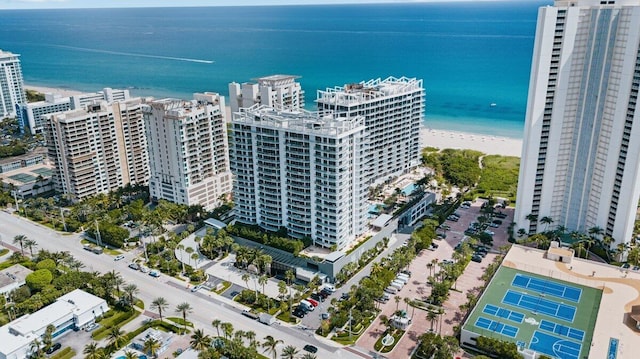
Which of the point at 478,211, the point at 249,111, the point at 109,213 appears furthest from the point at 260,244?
the point at 478,211

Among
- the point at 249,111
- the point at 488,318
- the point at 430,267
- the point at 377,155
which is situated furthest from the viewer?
the point at 377,155

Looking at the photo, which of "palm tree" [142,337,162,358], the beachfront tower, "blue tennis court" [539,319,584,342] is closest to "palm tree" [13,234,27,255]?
"palm tree" [142,337,162,358]

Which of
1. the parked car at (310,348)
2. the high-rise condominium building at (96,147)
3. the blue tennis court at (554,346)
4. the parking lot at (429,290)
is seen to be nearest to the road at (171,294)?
the parked car at (310,348)

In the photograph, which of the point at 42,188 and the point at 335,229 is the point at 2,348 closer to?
the point at 335,229

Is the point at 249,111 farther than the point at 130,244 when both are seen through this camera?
No

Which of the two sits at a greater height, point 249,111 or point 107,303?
point 249,111

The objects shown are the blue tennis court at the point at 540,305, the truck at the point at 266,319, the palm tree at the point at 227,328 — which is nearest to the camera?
the palm tree at the point at 227,328

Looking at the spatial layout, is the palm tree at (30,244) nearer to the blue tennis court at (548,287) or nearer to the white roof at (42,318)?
the white roof at (42,318)
